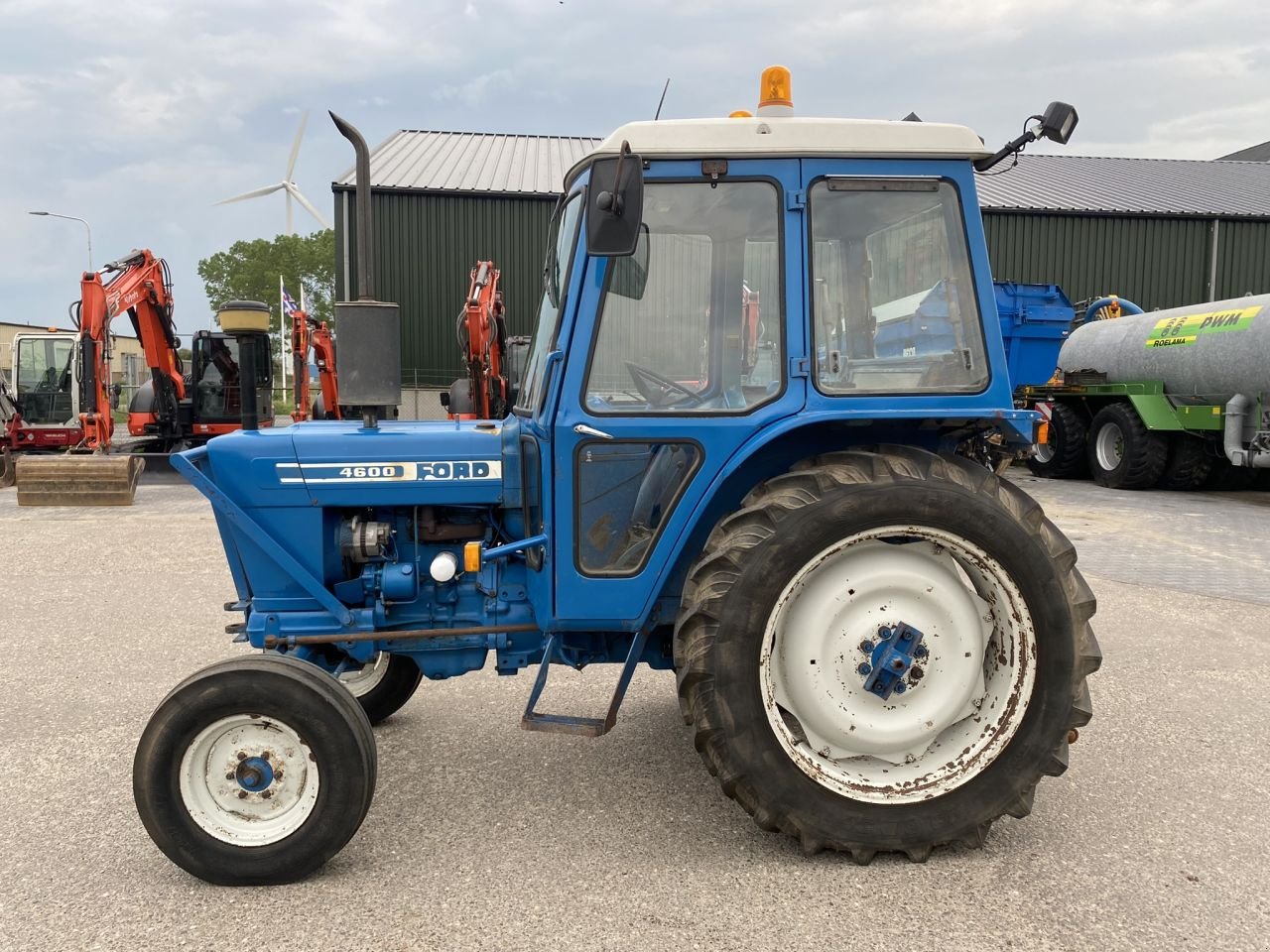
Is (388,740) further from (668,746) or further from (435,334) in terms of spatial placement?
(435,334)

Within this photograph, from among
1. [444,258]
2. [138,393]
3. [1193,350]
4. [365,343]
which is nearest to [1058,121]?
[365,343]

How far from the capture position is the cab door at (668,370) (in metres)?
2.88

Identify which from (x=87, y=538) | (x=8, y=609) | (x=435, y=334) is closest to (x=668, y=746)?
(x=8, y=609)

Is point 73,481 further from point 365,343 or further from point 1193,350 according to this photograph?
point 1193,350

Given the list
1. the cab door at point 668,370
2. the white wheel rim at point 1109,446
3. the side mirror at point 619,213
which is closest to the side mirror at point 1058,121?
the cab door at point 668,370

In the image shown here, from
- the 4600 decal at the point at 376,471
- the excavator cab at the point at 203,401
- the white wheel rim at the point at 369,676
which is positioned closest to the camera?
the 4600 decal at the point at 376,471

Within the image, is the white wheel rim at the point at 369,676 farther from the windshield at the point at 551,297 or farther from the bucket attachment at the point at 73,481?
the bucket attachment at the point at 73,481

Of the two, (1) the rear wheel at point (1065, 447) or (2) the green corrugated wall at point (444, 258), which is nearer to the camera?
(1) the rear wheel at point (1065, 447)

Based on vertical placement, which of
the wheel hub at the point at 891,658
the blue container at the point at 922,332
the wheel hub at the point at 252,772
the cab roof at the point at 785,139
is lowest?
the wheel hub at the point at 252,772

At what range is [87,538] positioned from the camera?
8.70 metres

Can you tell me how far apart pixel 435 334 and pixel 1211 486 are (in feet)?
44.8

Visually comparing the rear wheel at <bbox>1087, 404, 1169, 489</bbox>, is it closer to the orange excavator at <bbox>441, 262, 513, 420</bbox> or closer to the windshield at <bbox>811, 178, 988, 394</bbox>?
the orange excavator at <bbox>441, 262, 513, 420</bbox>

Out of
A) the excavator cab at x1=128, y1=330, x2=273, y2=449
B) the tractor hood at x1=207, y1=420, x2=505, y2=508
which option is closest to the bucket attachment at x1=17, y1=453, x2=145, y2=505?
the excavator cab at x1=128, y1=330, x2=273, y2=449

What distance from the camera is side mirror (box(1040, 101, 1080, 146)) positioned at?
2.82 metres
